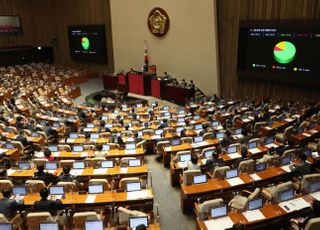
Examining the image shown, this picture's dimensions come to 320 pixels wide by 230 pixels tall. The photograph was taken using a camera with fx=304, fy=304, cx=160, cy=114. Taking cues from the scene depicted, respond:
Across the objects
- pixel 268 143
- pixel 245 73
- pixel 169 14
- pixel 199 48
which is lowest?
pixel 268 143

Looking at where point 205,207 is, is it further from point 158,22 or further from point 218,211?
point 158,22

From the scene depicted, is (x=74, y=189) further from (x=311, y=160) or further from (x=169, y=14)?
(x=169, y=14)

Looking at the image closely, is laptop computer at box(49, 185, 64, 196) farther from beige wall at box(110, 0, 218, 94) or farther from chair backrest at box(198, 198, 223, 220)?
beige wall at box(110, 0, 218, 94)

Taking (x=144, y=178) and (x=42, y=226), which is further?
(x=144, y=178)

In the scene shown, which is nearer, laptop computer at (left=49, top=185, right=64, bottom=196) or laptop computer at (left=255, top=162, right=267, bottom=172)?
laptop computer at (left=49, top=185, right=64, bottom=196)

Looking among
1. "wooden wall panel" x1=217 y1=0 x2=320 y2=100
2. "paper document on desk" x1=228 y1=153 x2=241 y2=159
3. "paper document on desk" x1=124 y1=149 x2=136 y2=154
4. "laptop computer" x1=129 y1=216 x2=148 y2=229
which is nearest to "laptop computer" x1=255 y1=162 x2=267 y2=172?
"paper document on desk" x1=228 y1=153 x2=241 y2=159

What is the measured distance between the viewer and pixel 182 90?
1988 centimetres

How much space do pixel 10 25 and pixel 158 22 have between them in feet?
58.2

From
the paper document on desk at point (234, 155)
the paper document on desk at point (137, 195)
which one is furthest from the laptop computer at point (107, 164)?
the paper document on desk at point (234, 155)

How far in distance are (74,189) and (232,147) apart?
17.2ft

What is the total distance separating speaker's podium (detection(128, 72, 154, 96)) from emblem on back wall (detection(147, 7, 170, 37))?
3525 mm

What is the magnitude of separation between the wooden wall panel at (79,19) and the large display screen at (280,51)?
14.1 metres

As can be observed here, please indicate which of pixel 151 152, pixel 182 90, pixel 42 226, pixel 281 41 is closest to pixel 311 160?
pixel 151 152

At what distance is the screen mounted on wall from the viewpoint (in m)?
31.1
